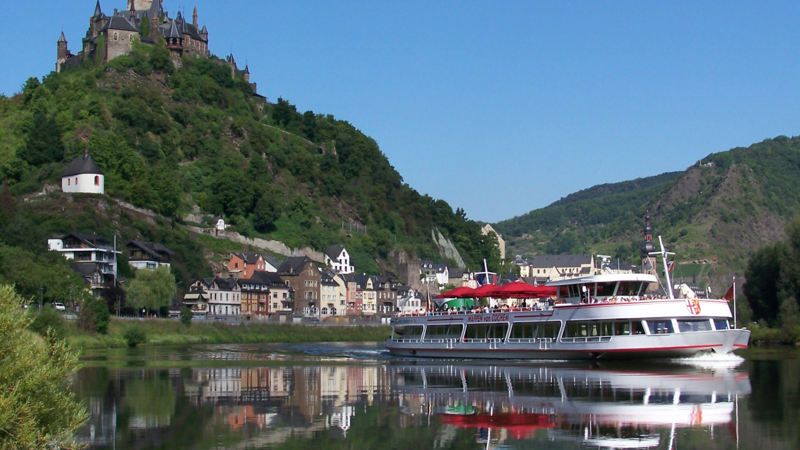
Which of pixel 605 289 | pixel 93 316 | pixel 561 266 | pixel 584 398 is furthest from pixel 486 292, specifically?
pixel 561 266

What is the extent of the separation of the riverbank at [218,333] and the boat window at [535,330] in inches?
1248

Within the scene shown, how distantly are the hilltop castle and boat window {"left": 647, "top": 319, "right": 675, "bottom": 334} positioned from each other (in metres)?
111

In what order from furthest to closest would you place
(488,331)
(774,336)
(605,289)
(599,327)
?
1. (774,336)
2. (488,331)
3. (605,289)
4. (599,327)

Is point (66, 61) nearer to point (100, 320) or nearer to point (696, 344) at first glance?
point (100, 320)

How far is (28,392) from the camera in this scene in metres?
16.8

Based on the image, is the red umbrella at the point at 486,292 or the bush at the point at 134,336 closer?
the red umbrella at the point at 486,292

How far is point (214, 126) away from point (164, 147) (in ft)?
38.9

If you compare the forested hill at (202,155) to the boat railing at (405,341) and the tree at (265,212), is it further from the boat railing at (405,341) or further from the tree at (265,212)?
the boat railing at (405,341)

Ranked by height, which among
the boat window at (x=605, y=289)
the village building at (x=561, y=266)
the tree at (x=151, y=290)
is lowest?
the boat window at (x=605, y=289)

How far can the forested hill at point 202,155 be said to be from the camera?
376 feet

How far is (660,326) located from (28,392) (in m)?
36.9

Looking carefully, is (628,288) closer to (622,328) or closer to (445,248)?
(622,328)

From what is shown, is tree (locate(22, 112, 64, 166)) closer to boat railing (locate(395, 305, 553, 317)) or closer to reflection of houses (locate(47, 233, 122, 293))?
reflection of houses (locate(47, 233, 122, 293))

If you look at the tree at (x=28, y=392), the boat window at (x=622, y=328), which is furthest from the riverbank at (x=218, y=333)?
the tree at (x=28, y=392)
